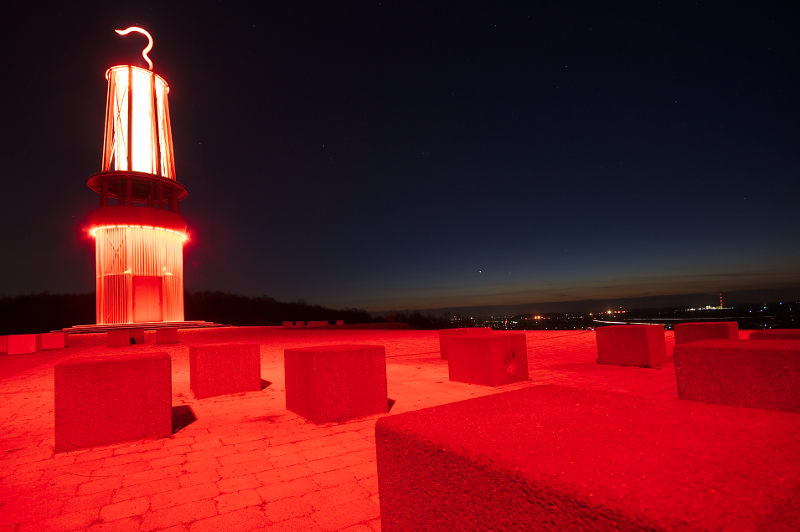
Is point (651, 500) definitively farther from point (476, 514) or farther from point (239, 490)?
point (239, 490)

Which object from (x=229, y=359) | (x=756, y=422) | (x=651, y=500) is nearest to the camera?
(x=651, y=500)

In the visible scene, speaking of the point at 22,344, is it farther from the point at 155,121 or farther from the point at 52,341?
the point at 155,121

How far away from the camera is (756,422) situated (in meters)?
1.59

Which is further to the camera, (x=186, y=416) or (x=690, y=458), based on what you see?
(x=186, y=416)

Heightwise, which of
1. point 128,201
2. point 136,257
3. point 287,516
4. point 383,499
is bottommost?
point 287,516

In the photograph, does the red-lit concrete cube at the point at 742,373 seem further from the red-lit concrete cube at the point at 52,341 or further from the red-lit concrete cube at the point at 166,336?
the red-lit concrete cube at the point at 52,341

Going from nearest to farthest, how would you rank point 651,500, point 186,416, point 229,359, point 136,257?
point 651,500, point 186,416, point 229,359, point 136,257

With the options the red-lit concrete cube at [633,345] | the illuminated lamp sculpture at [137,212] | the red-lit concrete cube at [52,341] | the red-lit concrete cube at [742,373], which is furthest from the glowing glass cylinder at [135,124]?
the red-lit concrete cube at [742,373]

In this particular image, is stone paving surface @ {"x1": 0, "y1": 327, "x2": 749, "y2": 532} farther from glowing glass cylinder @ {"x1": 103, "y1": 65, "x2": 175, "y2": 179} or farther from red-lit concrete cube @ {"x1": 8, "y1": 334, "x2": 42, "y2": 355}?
glowing glass cylinder @ {"x1": 103, "y1": 65, "x2": 175, "y2": 179}

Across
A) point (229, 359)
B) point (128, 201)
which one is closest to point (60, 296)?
point (128, 201)

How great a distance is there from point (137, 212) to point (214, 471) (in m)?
26.3

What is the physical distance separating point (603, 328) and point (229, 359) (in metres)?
7.22

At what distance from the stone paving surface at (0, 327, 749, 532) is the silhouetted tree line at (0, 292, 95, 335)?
54.4 m

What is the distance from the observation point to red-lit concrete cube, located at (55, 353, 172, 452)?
170 inches
